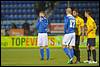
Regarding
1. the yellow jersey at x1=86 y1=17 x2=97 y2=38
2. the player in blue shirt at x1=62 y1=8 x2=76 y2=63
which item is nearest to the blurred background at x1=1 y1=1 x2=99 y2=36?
the yellow jersey at x1=86 y1=17 x2=97 y2=38

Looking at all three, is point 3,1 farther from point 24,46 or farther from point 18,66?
point 18,66

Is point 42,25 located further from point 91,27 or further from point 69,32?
point 91,27

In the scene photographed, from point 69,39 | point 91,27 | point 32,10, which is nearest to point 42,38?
point 69,39

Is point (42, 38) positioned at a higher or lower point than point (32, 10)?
lower

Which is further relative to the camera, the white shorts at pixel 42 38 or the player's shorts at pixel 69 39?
the white shorts at pixel 42 38

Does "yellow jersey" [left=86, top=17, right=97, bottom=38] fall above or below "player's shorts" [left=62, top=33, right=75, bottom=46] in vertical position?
above

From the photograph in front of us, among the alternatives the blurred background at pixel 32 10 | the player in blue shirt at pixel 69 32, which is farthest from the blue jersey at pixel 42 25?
the blurred background at pixel 32 10

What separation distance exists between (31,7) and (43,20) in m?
25.4

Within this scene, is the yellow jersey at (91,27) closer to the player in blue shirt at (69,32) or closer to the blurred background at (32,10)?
the player in blue shirt at (69,32)

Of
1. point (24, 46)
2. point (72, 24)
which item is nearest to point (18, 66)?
point (72, 24)

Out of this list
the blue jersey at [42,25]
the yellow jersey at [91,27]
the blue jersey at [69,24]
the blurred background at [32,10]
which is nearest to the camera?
the blue jersey at [69,24]

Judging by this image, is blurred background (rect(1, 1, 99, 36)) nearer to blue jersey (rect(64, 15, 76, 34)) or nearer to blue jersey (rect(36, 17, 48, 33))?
blue jersey (rect(36, 17, 48, 33))

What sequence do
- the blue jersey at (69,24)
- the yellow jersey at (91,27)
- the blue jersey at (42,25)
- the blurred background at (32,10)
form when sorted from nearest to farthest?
the blue jersey at (69,24)
the yellow jersey at (91,27)
the blue jersey at (42,25)
the blurred background at (32,10)

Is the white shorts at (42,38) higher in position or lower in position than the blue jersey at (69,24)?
lower
